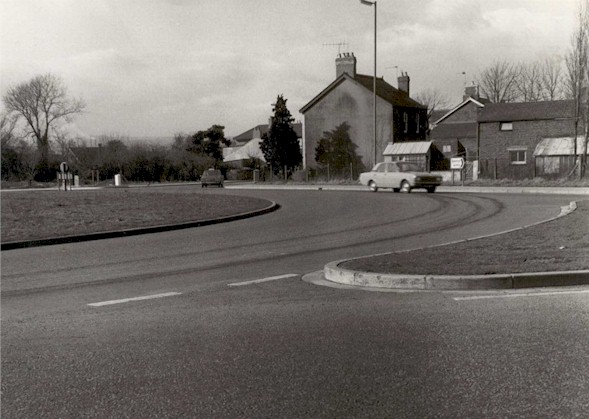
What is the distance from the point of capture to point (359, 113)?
2442 inches

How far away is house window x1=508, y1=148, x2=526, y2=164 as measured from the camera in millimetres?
53303

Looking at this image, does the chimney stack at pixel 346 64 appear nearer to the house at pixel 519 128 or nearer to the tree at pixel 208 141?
the house at pixel 519 128

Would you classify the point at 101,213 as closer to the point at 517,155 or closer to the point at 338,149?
the point at 517,155

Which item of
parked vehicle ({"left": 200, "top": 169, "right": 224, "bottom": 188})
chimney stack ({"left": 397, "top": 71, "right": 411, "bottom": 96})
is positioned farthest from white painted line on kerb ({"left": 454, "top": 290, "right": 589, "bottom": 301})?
chimney stack ({"left": 397, "top": 71, "right": 411, "bottom": 96})

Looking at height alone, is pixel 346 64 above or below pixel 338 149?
above

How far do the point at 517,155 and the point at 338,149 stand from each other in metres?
16.5

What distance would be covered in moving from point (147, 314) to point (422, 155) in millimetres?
50717

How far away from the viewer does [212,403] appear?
4.57 metres

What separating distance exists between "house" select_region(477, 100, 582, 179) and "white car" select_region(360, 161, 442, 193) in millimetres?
17497

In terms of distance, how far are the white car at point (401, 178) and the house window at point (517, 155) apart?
71.5 feet

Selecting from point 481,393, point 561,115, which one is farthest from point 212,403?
point 561,115

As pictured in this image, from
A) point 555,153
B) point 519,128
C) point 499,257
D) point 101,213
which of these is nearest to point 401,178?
point 101,213

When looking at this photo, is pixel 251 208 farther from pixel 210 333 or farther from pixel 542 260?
pixel 210 333

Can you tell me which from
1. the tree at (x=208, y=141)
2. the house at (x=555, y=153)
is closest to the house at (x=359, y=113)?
the house at (x=555, y=153)
